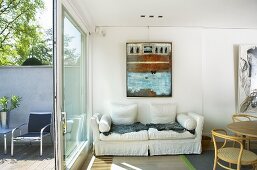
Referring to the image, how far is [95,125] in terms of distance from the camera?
150 inches

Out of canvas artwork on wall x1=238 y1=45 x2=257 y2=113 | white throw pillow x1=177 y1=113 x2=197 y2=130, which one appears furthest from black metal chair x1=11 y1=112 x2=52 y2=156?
canvas artwork on wall x1=238 y1=45 x2=257 y2=113

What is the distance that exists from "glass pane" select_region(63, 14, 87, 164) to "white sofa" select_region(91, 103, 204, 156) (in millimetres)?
352

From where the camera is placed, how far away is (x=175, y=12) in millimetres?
3779

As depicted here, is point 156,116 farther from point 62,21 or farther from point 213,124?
point 62,21

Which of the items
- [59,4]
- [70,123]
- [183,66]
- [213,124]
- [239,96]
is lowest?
[213,124]

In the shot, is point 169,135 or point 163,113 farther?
point 163,113

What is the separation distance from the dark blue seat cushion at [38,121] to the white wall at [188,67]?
39.7 inches

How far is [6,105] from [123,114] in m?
2.38

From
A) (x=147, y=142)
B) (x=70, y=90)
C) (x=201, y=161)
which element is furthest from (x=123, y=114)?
(x=201, y=161)

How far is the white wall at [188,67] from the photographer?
4.75 metres

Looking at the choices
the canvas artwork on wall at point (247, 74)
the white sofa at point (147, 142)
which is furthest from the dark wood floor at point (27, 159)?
the canvas artwork on wall at point (247, 74)

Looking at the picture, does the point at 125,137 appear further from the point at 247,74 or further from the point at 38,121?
the point at 247,74

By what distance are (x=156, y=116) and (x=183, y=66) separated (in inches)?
50.8

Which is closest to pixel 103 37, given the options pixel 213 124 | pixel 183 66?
pixel 183 66
